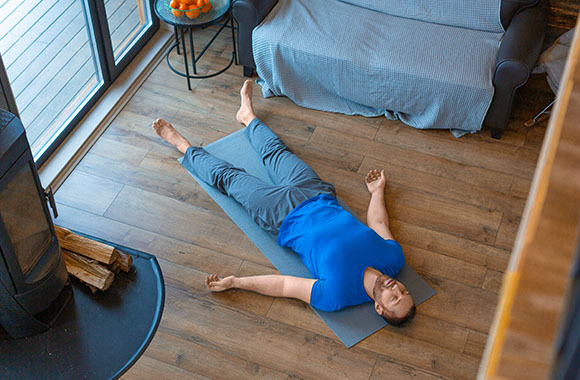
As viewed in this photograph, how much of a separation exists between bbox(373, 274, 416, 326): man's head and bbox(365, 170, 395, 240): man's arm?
34 centimetres

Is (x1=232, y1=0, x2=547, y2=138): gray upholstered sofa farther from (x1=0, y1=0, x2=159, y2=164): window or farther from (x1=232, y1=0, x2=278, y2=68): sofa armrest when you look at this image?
(x1=0, y1=0, x2=159, y2=164): window

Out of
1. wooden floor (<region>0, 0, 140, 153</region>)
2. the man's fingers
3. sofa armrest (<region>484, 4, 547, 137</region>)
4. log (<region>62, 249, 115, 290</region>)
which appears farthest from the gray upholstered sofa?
log (<region>62, 249, 115, 290</region>)

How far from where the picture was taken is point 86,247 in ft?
8.64

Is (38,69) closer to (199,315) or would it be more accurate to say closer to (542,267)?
(199,315)

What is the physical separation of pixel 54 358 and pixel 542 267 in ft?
7.95

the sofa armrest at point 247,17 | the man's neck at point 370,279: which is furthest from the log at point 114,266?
the sofa armrest at point 247,17

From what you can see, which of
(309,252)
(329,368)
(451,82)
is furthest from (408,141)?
(329,368)

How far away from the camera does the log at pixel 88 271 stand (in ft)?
8.59

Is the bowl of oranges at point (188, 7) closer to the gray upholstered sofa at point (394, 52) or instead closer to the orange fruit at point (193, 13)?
the orange fruit at point (193, 13)

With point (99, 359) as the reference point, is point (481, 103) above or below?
above

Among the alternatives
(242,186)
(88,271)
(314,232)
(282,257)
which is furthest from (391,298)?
(88,271)

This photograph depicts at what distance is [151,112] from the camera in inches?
136

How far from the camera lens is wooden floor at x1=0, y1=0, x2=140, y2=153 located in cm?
277

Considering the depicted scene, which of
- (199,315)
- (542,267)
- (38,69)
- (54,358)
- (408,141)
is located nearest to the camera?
(542,267)
